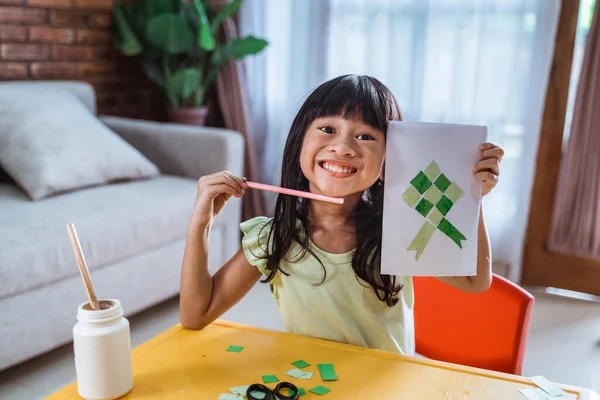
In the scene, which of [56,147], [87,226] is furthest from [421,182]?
[56,147]

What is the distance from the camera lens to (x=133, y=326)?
7.37ft

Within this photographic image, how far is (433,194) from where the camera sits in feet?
2.85

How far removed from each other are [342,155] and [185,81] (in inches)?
87.9

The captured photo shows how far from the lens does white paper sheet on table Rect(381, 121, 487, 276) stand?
2.83 ft

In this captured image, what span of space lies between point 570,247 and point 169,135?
6.39 feet

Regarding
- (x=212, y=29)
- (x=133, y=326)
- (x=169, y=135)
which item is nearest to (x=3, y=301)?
(x=133, y=326)

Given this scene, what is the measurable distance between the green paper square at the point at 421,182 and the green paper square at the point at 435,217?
0.12ft

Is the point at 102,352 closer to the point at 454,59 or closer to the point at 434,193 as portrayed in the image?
the point at 434,193

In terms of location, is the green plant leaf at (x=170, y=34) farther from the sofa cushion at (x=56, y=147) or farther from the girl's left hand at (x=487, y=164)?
the girl's left hand at (x=487, y=164)

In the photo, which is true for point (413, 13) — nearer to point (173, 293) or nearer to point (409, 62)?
point (409, 62)

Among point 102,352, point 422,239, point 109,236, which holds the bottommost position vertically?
point 109,236

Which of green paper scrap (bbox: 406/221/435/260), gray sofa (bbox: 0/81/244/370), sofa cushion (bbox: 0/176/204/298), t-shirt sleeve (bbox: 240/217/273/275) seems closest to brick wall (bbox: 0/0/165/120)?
gray sofa (bbox: 0/81/244/370)

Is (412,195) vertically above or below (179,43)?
below

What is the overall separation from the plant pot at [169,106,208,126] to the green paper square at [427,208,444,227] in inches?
97.4
